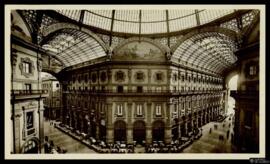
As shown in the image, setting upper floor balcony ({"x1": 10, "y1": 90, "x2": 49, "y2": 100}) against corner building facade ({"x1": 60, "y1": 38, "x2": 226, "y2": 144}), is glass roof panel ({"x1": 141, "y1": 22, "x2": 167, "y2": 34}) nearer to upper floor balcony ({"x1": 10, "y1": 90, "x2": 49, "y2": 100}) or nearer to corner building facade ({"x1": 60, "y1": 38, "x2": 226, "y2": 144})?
corner building facade ({"x1": 60, "y1": 38, "x2": 226, "y2": 144})

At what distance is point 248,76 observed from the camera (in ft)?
37.0

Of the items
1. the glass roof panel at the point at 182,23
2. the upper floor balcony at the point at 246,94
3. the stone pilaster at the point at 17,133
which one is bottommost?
the stone pilaster at the point at 17,133

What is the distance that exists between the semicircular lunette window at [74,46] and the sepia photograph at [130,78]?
0.38 ft

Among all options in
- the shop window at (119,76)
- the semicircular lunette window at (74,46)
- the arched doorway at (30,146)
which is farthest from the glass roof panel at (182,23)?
the arched doorway at (30,146)

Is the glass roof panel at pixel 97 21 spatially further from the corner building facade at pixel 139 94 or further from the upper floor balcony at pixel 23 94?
the upper floor balcony at pixel 23 94

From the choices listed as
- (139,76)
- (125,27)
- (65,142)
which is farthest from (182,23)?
(65,142)

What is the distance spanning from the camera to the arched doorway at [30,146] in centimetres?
1077

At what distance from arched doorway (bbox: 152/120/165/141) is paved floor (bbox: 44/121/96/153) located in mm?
6397

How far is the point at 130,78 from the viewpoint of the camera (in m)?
17.3

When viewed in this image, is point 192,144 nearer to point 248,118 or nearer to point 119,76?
point 248,118

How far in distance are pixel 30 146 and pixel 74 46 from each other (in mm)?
11590
